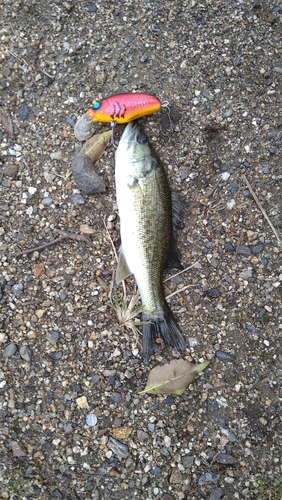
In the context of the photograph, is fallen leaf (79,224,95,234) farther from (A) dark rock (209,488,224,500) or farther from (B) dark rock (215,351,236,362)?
(A) dark rock (209,488,224,500)

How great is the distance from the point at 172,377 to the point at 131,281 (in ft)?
3.08

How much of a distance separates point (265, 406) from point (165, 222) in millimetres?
1889

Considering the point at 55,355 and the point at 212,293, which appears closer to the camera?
the point at 55,355

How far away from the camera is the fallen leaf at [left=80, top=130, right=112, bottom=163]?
403 cm

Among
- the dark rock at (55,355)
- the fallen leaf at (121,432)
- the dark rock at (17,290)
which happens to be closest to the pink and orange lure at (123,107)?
the dark rock at (17,290)

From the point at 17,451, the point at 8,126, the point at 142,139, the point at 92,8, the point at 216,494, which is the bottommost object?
the point at 216,494

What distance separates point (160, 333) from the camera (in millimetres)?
3854

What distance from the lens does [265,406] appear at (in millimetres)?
3861

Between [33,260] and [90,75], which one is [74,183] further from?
[90,75]

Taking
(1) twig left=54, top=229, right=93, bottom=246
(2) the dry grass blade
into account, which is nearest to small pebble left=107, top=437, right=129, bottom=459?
(2) the dry grass blade

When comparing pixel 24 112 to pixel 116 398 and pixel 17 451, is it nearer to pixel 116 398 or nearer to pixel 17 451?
pixel 116 398

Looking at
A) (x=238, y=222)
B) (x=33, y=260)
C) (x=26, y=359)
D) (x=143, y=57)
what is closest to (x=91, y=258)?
(x=33, y=260)

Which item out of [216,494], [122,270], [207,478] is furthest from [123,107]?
[216,494]

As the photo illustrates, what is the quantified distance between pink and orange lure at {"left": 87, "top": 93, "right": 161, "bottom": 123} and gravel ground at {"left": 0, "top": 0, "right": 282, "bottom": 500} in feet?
0.71
